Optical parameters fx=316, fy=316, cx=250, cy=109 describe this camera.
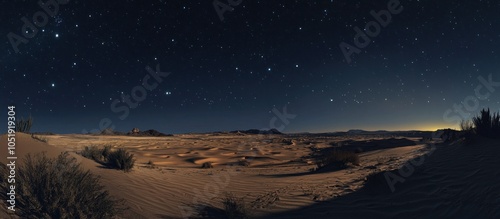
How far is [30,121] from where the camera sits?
37.0 ft

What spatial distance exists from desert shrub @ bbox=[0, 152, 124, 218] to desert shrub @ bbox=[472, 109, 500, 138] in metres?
11.2

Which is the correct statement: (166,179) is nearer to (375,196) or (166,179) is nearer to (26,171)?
(26,171)

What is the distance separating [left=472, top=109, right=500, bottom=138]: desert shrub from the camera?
10.3 meters

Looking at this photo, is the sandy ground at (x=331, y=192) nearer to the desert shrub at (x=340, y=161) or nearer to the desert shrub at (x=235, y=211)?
the desert shrub at (x=235, y=211)

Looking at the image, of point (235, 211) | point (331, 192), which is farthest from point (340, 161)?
point (235, 211)

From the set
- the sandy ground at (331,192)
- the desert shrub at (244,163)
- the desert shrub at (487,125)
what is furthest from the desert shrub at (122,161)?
the desert shrub at (487,125)

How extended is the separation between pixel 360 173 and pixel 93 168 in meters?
8.02

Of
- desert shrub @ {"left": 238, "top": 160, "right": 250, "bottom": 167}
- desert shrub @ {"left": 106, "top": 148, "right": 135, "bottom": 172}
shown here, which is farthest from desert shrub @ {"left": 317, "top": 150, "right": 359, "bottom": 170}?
desert shrub @ {"left": 106, "top": 148, "right": 135, "bottom": 172}

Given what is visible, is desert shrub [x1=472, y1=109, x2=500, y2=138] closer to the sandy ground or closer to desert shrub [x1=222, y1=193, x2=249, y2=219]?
the sandy ground

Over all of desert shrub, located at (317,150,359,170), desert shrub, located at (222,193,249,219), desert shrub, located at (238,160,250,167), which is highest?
desert shrub, located at (317,150,359,170)

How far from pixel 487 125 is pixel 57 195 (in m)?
12.4

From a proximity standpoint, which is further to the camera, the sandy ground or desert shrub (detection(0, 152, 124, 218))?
the sandy ground

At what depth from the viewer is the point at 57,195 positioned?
515 cm

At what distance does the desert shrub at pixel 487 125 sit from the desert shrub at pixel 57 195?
1121 centimetres
